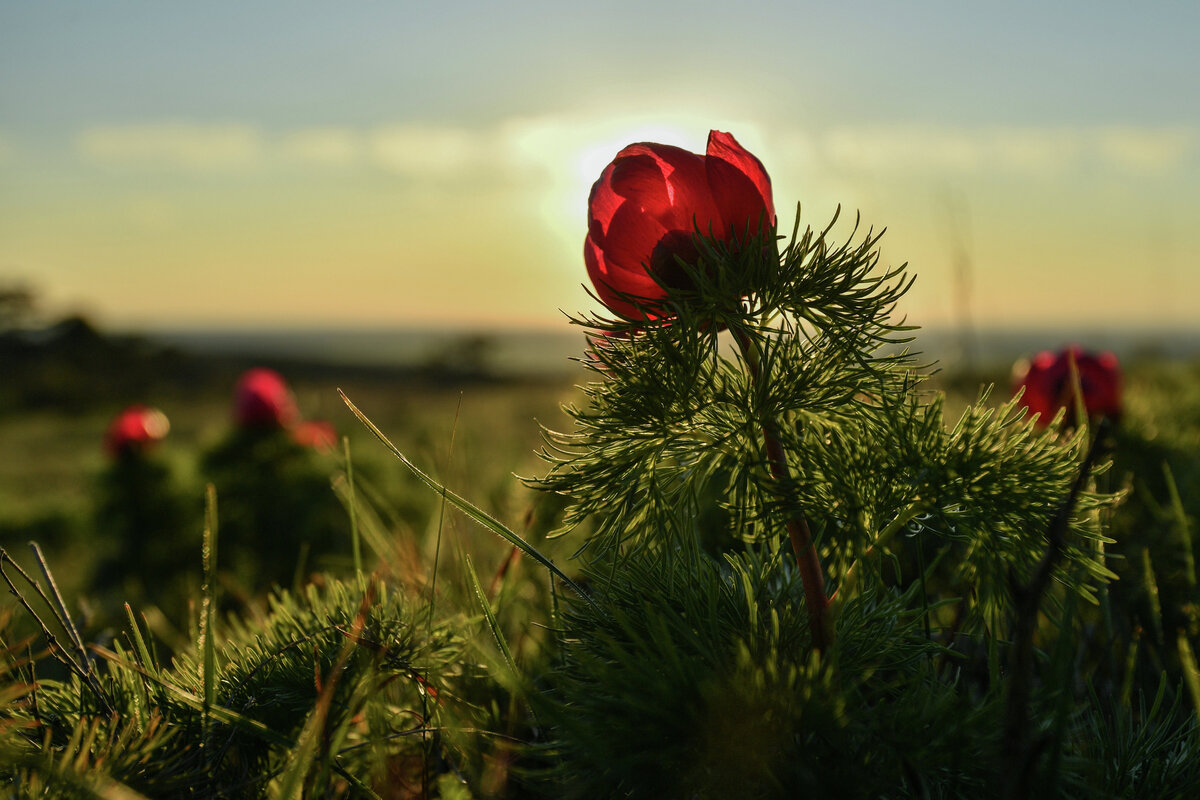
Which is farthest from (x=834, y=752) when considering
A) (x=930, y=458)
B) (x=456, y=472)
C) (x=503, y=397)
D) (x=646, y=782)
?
(x=503, y=397)

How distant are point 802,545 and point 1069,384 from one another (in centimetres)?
110

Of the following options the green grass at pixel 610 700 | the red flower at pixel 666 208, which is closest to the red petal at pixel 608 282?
the red flower at pixel 666 208

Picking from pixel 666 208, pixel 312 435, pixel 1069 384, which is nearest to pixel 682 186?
pixel 666 208

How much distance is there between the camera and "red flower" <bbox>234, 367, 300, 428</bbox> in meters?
2.43

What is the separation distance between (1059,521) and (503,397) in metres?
5.69

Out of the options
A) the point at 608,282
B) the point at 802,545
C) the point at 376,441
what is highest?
the point at 608,282

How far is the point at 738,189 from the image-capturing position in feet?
2.13

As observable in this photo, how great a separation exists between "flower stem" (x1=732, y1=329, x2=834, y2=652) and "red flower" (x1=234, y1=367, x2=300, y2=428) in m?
2.08

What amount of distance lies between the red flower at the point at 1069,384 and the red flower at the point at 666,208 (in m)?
1.07

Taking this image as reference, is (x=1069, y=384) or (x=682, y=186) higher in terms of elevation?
(x=682, y=186)

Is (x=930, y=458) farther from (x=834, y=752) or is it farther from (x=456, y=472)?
(x=456, y=472)

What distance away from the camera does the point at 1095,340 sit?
2732 millimetres

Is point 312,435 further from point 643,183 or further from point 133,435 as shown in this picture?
point 643,183

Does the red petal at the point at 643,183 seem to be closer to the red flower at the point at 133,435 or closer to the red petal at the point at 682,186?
the red petal at the point at 682,186
